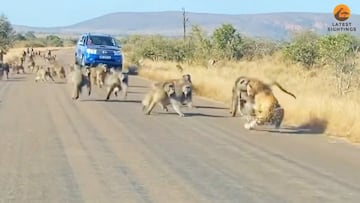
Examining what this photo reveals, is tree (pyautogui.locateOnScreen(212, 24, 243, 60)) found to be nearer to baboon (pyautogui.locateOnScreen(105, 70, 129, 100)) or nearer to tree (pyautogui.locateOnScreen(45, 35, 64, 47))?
baboon (pyautogui.locateOnScreen(105, 70, 129, 100))

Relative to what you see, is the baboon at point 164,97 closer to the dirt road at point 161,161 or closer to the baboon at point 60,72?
the dirt road at point 161,161

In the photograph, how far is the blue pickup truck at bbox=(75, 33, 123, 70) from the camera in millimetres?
37431

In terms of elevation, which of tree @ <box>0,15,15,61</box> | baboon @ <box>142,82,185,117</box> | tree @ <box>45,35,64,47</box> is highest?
baboon @ <box>142,82,185,117</box>

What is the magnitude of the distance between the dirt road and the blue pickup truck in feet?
58.9

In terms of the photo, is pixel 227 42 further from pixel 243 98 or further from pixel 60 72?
pixel 243 98

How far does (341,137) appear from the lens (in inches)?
625

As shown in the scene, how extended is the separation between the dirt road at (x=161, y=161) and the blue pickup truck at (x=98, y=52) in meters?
18.0

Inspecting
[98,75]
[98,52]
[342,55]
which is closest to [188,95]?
[98,75]

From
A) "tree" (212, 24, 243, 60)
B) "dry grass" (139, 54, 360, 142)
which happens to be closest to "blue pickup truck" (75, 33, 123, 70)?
"dry grass" (139, 54, 360, 142)

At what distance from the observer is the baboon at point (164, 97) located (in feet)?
62.4

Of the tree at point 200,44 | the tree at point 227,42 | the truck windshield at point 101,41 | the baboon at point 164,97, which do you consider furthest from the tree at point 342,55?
the tree at point 227,42

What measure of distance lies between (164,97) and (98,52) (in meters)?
18.9

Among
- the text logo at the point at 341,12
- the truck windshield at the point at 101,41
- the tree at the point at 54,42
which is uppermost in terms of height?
the text logo at the point at 341,12

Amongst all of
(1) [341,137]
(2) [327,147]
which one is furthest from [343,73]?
(2) [327,147]
